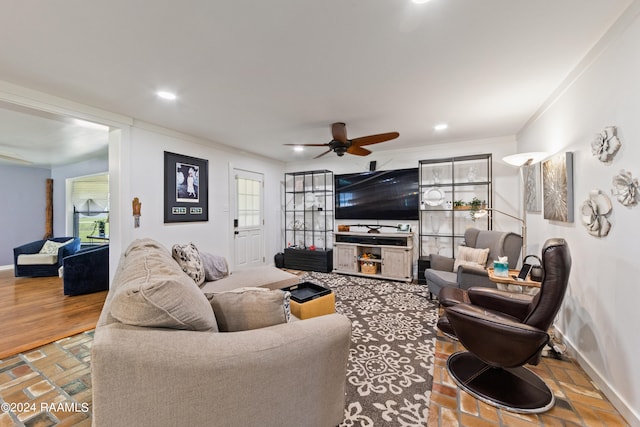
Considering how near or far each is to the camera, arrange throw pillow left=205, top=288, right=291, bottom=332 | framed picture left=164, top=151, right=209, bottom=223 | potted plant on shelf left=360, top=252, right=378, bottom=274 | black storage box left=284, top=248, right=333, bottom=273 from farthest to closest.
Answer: black storage box left=284, top=248, right=333, bottom=273, potted plant on shelf left=360, top=252, right=378, bottom=274, framed picture left=164, top=151, right=209, bottom=223, throw pillow left=205, top=288, right=291, bottom=332

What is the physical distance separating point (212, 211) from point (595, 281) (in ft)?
15.5

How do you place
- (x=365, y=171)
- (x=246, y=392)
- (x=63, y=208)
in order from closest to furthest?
1. (x=246, y=392)
2. (x=365, y=171)
3. (x=63, y=208)

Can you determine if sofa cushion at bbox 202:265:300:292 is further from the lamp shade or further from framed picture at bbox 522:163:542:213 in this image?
framed picture at bbox 522:163:542:213

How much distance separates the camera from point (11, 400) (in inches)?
68.0

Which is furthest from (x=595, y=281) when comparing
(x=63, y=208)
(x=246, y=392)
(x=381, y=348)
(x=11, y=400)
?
(x=63, y=208)

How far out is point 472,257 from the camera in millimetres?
3449

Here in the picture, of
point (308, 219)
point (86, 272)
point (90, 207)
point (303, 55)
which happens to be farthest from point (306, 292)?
point (90, 207)

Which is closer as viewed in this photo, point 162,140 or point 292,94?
point 292,94

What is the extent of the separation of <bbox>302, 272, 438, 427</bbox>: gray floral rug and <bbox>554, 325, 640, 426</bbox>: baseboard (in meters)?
1.08

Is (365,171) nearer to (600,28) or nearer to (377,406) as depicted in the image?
(600,28)

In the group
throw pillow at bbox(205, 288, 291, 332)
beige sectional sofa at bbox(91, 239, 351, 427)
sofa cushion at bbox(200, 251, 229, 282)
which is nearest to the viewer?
beige sectional sofa at bbox(91, 239, 351, 427)

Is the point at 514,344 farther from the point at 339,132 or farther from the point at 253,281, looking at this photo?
the point at 339,132

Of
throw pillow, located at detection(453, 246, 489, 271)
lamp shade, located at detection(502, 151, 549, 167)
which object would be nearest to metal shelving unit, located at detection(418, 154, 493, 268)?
throw pillow, located at detection(453, 246, 489, 271)

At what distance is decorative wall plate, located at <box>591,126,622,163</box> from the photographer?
168 cm
